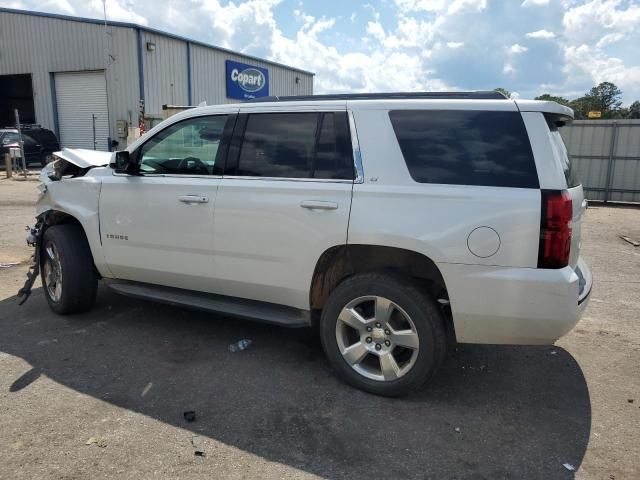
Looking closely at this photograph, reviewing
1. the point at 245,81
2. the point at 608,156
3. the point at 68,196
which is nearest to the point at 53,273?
the point at 68,196

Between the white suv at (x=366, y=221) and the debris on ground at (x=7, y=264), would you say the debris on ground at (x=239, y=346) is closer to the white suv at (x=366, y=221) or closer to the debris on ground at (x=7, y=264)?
the white suv at (x=366, y=221)

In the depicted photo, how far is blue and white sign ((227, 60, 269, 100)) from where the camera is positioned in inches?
1087

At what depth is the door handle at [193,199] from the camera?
3.94 m

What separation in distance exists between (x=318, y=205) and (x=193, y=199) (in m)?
1.09

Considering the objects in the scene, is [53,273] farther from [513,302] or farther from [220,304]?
[513,302]

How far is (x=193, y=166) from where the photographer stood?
416cm

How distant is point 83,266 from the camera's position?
15.6ft

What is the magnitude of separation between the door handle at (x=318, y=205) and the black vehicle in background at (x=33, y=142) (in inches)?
832

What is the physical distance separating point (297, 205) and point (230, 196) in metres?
0.59

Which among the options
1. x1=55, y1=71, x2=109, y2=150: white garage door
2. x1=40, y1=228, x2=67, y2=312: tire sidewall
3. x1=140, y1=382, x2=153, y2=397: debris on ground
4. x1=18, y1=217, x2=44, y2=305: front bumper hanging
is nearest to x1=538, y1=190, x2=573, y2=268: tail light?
x1=140, y1=382, x2=153, y2=397: debris on ground

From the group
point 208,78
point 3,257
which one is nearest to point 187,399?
point 3,257

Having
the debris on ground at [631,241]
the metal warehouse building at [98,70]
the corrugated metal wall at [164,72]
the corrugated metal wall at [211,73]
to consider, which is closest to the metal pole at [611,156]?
the debris on ground at [631,241]

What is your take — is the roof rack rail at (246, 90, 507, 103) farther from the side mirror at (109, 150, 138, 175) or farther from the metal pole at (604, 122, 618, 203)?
the metal pole at (604, 122, 618, 203)

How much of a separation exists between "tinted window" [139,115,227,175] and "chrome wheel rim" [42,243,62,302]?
1298 millimetres
